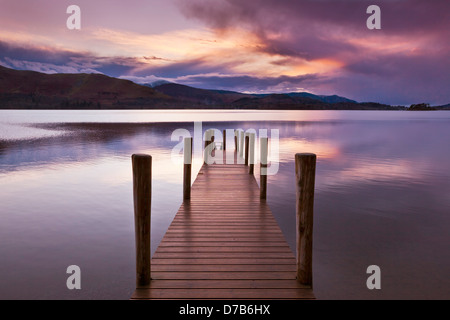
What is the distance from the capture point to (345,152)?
98.5 ft

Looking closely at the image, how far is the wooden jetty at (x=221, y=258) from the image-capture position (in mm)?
4512

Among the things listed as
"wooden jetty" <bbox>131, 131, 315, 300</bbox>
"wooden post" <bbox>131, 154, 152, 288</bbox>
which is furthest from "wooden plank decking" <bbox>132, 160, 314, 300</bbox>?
"wooden post" <bbox>131, 154, 152, 288</bbox>

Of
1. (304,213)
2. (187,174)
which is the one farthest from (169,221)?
(304,213)

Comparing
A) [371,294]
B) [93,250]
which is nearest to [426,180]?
[371,294]

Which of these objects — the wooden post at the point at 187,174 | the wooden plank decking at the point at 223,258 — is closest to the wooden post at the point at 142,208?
the wooden plank decking at the point at 223,258

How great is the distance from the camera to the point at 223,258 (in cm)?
560

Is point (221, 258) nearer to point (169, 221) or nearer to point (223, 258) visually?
point (223, 258)

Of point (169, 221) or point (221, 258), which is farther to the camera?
point (169, 221)

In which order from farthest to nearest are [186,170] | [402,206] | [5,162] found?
[5,162], [402,206], [186,170]

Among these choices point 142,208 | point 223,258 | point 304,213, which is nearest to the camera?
point 142,208

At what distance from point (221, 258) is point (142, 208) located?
6.09 feet

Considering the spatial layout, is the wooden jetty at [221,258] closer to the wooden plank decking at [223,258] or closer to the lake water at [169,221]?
the wooden plank decking at [223,258]

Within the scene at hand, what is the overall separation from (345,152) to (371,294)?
25.2 meters
